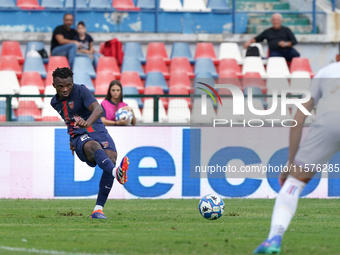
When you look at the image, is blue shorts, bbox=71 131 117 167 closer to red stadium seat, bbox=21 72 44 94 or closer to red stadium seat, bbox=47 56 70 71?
red stadium seat, bbox=21 72 44 94

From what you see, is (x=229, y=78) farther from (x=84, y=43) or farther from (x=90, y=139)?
(x=90, y=139)

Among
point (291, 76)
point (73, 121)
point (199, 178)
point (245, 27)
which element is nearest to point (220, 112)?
point (199, 178)

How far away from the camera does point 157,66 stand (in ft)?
53.5

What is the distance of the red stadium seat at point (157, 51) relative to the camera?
16953 millimetres

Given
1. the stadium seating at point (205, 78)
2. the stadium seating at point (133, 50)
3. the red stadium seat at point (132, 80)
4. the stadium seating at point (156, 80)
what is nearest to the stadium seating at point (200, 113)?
the stadium seating at point (205, 78)

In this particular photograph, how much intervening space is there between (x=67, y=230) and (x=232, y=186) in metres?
6.18

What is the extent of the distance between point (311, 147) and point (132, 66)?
11.9 m

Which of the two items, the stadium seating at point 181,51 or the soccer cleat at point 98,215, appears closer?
the soccer cleat at point 98,215

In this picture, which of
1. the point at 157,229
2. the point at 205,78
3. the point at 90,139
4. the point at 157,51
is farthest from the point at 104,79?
the point at 157,229

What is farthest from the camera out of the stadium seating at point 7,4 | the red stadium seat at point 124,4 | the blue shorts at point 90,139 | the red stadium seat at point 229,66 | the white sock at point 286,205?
the red stadium seat at point 124,4

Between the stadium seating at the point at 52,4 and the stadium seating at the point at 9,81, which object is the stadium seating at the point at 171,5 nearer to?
the stadium seating at the point at 52,4

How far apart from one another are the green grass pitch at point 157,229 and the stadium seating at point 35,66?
214 inches

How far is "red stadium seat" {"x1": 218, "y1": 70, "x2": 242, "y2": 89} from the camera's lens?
1509cm

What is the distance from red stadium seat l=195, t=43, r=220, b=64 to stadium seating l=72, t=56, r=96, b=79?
9.81 feet
